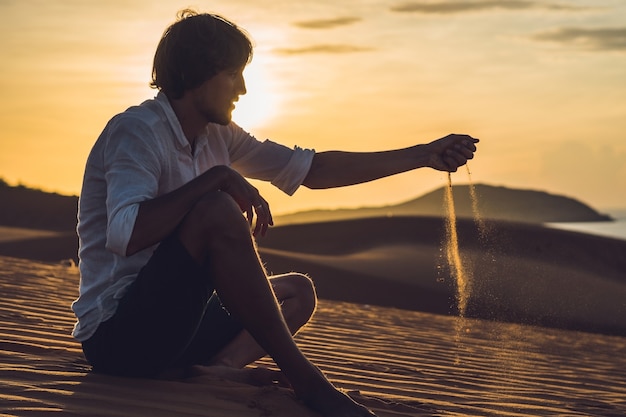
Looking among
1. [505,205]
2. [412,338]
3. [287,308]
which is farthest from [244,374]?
[505,205]

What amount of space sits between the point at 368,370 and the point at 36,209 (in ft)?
63.6

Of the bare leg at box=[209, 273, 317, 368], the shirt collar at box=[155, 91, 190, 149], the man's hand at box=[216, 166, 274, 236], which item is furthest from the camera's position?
the bare leg at box=[209, 273, 317, 368]

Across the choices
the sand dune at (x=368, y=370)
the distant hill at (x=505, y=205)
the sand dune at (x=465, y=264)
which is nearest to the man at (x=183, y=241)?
the sand dune at (x=368, y=370)

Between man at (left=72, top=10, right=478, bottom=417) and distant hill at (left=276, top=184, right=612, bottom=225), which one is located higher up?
distant hill at (left=276, top=184, right=612, bottom=225)

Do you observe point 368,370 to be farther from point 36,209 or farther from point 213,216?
point 36,209

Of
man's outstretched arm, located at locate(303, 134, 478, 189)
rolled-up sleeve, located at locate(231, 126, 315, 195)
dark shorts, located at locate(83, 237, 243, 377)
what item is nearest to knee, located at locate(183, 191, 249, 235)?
dark shorts, located at locate(83, 237, 243, 377)

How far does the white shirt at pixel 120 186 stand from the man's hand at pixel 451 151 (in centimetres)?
98

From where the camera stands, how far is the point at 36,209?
2333 cm

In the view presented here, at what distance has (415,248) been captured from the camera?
18.2 metres

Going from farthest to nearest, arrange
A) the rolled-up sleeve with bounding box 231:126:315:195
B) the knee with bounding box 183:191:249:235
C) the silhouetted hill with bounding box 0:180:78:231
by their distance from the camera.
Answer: the silhouetted hill with bounding box 0:180:78:231
the rolled-up sleeve with bounding box 231:126:315:195
the knee with bounding box 183:191:249:235

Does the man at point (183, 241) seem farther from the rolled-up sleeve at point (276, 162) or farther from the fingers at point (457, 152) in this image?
the fingers at point (457, 152)

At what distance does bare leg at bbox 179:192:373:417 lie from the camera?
3.29m

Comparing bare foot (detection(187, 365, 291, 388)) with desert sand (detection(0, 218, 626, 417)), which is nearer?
desert sand (detection(0, 218, 626, 417))

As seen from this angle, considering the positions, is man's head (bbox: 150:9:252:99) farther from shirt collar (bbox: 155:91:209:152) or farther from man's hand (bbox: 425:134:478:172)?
man's hand (bbox: 425:134:478:172)
